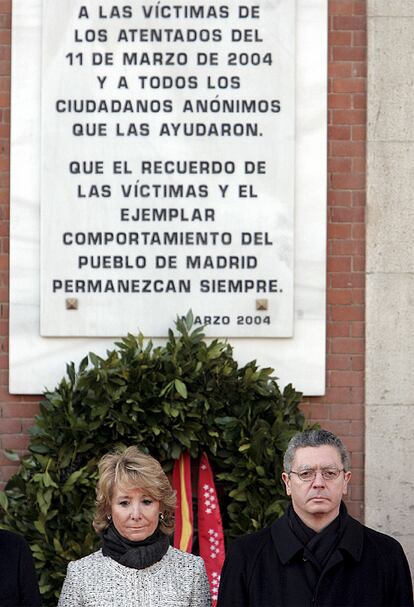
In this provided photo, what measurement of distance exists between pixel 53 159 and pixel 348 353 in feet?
7.04

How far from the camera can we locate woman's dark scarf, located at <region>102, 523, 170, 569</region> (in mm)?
4254

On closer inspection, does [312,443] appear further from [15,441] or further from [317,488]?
[15,441]

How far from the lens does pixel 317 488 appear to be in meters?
4.12

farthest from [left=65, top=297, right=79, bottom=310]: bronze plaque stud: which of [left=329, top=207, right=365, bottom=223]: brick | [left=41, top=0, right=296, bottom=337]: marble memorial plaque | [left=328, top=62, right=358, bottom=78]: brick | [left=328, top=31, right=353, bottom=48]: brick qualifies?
[left=328, top=31, right=353, bottom=48]: brick


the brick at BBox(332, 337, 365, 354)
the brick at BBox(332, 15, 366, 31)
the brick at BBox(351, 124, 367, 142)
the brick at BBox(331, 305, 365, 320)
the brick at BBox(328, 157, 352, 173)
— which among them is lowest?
the brick at BBox(332, 337, 365, 354)

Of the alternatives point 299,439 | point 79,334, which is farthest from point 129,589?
point 79,334

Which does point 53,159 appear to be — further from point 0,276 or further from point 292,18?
point 292,18

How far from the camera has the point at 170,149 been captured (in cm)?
684

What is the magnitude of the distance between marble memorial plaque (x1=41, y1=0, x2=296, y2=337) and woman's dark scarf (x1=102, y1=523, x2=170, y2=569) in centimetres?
259

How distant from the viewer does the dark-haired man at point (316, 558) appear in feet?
13.3

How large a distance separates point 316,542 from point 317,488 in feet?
0.64

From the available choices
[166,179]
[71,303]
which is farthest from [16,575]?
[166,179]

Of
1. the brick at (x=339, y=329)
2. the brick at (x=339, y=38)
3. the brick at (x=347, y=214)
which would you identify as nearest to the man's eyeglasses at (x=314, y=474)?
the brick at (x=339, y=329)

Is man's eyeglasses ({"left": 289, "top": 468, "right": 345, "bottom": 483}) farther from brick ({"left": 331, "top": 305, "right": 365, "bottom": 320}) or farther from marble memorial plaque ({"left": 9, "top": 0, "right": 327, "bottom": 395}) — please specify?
brick ({"left": 331, "top": 305, "right": 365, "bottom": 320})
